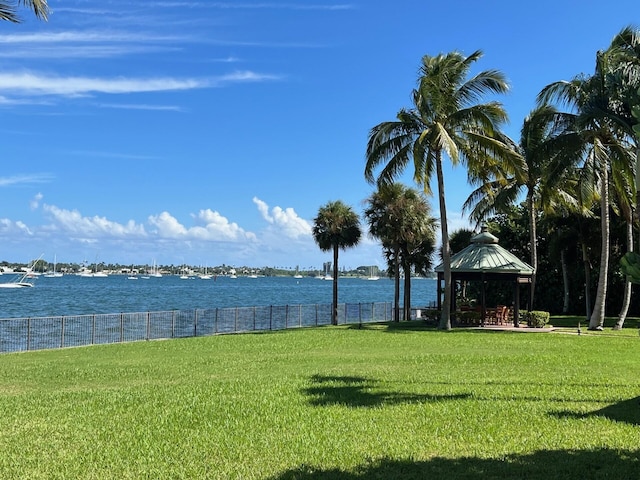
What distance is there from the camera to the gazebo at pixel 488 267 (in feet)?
88.4

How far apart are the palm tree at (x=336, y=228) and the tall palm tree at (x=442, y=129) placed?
7844 mm

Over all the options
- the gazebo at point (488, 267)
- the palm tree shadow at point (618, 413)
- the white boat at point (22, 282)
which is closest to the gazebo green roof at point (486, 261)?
the gazebo at point (488, 267)

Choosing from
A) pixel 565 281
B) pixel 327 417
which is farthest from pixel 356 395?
pixel 565 281

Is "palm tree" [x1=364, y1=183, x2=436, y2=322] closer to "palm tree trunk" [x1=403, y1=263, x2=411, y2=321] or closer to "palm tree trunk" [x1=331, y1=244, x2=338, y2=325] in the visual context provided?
"palm tree trunk" [x1=403, y1=263, x2=411, y2=321]

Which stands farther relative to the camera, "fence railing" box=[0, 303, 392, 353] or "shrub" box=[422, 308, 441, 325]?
"shrub" box=[422, 308, 441, 325]

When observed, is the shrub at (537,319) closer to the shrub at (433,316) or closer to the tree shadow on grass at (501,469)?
the shrub at (433,316)

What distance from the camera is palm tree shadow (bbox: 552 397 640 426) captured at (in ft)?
26.0

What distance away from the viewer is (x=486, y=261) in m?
27.5

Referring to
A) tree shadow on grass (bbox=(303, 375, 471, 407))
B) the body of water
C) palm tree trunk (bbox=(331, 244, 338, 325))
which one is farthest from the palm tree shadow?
the body of water

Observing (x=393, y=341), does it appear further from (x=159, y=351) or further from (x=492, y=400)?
(x=492, y=400)

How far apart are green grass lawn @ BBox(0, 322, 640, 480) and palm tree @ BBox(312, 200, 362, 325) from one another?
18989mm

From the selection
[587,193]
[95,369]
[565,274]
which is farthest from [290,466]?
[565,274]

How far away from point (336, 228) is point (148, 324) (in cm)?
1308

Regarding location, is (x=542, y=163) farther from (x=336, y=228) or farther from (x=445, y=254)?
(x=336, y=228)
